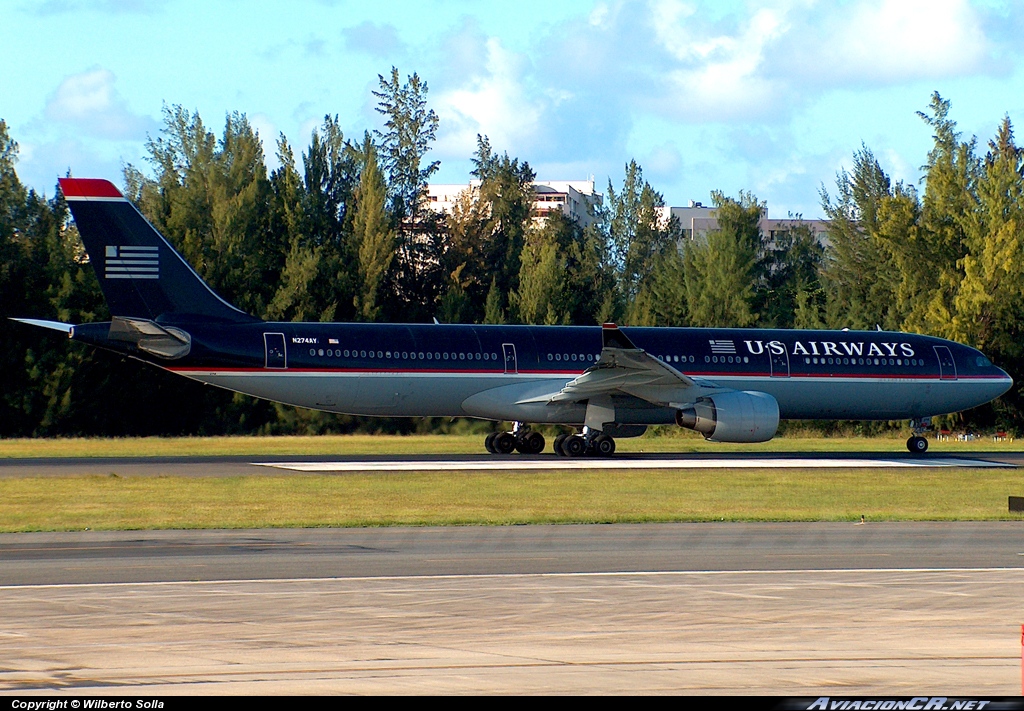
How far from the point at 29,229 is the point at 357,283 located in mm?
13597

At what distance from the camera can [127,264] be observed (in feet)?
106

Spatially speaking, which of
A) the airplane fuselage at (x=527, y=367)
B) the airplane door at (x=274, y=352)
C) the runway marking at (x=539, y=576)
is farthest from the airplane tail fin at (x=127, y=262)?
the runway marking at (x=539, y=576)

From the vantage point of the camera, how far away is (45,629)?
10.2 meters

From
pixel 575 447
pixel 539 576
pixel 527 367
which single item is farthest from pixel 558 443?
pixel 539 576

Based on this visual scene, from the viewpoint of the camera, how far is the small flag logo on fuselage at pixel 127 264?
3238 cm

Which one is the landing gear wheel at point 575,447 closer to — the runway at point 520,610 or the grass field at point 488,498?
the grass field at point 488,498

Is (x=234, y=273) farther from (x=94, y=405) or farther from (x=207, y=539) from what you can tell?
(x=207, y=539)

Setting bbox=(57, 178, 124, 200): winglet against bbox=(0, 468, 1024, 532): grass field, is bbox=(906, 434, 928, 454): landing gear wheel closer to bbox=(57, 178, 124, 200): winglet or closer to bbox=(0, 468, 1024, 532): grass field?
bbox=(0, 468, 1024, 532): grass field

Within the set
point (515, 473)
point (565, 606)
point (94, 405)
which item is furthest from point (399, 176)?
point (565, 606)

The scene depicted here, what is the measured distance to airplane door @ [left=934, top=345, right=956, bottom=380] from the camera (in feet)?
123

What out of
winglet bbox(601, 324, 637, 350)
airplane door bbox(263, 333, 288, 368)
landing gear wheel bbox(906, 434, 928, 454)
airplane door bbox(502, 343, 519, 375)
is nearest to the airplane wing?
winglet bbox(601, 324, 637, 350)

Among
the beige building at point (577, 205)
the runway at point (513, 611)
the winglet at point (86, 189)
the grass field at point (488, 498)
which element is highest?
the beige building at point (577, 205)

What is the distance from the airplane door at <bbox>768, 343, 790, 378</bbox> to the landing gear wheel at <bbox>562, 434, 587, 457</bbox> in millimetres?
5687

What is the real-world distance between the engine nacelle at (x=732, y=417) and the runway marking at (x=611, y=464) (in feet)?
2.32
